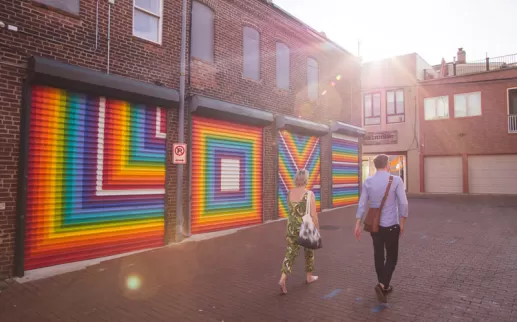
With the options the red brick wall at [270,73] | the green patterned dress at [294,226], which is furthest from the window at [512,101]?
the green patterned dress at [294,226]

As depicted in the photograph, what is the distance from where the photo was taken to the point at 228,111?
9852 mm

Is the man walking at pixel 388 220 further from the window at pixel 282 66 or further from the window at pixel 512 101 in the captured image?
the window at pixel 512 101

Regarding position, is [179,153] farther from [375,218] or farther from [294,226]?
[375,218]

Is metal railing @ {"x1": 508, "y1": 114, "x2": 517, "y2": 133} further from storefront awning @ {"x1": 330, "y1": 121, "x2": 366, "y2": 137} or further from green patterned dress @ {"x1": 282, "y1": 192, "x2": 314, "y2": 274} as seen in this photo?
green patterned dress @ {"x1": 282, "y1": 192, "x2": 314, "y2": 274}

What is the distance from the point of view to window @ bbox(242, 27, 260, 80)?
1125cm

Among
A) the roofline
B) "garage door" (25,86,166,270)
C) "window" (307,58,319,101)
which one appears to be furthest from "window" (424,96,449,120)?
"garage door" (25,86,166,270)

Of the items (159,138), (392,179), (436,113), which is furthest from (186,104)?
(436,113)

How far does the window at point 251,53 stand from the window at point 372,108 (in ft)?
58.7

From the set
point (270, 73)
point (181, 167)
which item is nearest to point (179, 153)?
point (181, 167)

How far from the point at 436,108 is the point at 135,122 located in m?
23.0

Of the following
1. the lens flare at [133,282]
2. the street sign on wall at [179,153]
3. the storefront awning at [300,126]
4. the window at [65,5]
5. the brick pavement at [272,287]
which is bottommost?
the lens flare at [133,282]

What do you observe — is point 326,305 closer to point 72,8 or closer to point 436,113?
point 72,8

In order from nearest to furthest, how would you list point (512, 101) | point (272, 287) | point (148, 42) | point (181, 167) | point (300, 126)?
point (272, 287) → point (148, 42) → point (181, 167) → point (300, 126) → point (512, 101)

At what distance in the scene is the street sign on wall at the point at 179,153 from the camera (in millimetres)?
8367
